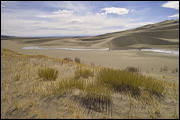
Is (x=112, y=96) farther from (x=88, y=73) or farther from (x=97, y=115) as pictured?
(x=88, y=73)

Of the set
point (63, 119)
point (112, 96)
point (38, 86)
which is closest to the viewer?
point (63, 119)

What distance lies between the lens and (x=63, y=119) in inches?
136

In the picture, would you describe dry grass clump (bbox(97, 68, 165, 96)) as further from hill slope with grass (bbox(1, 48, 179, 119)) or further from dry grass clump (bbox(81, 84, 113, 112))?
dry grass clump (bbox(81, 84, 113, 112))

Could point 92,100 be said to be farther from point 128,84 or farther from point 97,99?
point 128,84

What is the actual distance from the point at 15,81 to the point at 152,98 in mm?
4641

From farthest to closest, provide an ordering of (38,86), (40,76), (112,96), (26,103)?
(40,76) < (38,86) < (112,96) < (26,103)

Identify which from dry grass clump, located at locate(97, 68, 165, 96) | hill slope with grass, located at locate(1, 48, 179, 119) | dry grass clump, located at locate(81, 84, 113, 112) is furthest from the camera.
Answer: dry grass clump, located at locate(97, 68, 165, 96)

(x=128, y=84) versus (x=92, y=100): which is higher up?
(x=128, y=84)

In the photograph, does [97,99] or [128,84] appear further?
[128,84]

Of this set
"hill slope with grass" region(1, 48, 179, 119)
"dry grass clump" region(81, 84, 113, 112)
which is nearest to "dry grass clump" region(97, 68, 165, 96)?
"hill slope with grass" region(1, 48, 179, 119)

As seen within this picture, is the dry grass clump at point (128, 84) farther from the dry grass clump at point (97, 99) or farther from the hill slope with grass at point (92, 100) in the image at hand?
the dry grass clump at point (97, 99)

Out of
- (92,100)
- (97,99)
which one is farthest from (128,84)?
(92,100)

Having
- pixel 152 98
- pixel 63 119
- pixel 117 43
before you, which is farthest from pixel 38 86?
pixel 117 43

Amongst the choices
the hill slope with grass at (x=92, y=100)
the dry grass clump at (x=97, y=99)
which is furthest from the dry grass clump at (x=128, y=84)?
the dry grass clump at (x=97, y=99)
